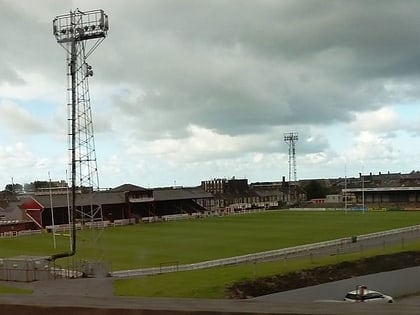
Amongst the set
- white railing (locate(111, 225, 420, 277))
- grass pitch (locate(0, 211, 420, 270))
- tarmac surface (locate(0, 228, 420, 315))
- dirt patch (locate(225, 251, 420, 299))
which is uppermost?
tarmac surface (locate(0, 228, 420, 315))

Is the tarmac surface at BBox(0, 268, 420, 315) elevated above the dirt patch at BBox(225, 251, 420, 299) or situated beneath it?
elevated above

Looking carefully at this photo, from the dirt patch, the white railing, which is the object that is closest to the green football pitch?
the dirt patch

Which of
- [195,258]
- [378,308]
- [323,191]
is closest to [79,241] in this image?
[195,258]

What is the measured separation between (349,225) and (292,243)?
18.4 meters

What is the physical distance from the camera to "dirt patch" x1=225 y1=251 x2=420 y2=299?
2099 centimetres

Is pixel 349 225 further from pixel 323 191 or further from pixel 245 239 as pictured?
pixel 323 191

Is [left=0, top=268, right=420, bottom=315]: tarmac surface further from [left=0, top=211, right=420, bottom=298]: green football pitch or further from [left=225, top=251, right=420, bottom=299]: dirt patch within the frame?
[left=225, top=251, right=420, bottom=299]: dirt patch

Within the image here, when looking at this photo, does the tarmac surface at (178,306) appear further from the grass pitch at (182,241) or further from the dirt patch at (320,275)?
the grass pitch at (182,241)

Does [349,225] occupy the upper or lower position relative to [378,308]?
lower

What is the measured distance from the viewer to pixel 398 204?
99.1m

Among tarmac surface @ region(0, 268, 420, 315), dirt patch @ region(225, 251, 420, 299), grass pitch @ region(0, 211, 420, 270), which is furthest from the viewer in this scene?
grass pitch @ region(0, 211, 420, 270)

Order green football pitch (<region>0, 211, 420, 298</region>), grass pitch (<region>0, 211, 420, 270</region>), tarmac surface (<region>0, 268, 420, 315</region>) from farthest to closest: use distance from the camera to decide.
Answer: grass pitch (<region>0, 211, 420, 270</region>) < green football pitch (<region>0, 211, 420, 298</region>) < tarmac surface (<region>0, 268, 420, 315</region>)

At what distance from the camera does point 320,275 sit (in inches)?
930

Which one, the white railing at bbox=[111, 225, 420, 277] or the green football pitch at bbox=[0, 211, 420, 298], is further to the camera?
the white railing at bbox=[111, 225, 420, 277]
